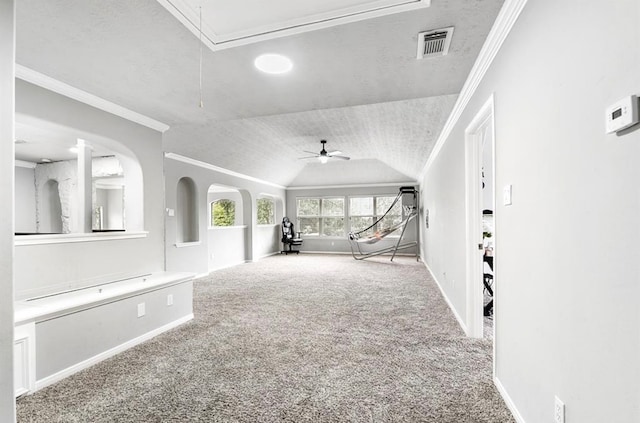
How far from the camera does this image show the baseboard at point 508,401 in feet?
5.48

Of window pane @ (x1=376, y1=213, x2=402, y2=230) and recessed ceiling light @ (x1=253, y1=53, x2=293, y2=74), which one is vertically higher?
recessed ceiling light @ (x1=253, y1=53, x2=293, y2=74)

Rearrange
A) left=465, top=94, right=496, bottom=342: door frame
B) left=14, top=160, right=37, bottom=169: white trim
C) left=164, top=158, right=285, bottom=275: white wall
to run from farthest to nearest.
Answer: left=14, top=160, right=37, bottom=169: white trim → left=164, top=158, right=285, bottom=275: white wall → left=465, top=94, right=496, bottom=342: door frame

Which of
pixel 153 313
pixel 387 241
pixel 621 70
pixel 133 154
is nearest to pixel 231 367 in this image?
pixel 153 313

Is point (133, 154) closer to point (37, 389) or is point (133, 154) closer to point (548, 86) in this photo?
point (37, 389)

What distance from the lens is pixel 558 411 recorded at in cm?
126

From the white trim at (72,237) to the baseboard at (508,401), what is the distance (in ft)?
11.5

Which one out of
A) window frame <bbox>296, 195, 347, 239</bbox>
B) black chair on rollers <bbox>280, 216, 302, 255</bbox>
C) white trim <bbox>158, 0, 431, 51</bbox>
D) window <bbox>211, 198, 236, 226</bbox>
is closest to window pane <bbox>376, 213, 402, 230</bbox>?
window frame <bbox>296, 195, 347, 239</bbox>

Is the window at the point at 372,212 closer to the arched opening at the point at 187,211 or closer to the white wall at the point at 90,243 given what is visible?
the arched opening at the point at 187,211

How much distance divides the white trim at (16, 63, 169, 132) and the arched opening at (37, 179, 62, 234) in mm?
5133

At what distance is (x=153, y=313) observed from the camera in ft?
10.00

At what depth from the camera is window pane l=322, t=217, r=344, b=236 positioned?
34.4 feet

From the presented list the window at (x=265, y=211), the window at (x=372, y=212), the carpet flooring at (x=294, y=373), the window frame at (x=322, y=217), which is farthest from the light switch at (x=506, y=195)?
the window at (x=265, y=211)

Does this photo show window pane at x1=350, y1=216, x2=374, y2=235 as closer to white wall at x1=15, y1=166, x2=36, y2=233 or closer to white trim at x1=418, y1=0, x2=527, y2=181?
white trim at x1=418, y1=0, x2=527, y2=181

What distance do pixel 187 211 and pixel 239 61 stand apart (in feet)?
15.6
